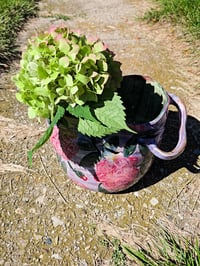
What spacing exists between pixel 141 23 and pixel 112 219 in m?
1.76

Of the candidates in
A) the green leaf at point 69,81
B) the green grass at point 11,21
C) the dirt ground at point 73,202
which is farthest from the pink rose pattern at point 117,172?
the green grass at point 11,21

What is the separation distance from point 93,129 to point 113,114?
77 mm

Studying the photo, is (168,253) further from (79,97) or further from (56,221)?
(79,97)

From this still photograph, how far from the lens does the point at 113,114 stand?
1.33 metres

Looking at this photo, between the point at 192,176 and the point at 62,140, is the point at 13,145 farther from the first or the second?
the point at 192,176

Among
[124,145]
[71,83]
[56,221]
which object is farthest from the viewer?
[56,221]

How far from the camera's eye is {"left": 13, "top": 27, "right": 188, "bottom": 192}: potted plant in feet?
4.23

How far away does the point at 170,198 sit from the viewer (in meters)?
1.81

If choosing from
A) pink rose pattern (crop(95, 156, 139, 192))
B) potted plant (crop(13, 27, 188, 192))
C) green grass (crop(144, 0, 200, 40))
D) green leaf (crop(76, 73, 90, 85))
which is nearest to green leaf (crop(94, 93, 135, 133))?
potted plant (crop(13, 27, 188, 192))

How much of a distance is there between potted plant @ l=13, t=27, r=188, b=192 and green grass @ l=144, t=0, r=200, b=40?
4.66 ft

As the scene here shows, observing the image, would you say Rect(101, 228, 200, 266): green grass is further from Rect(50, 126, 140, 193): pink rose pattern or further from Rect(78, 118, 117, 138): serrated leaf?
Rect(78, 118, 117, 138): serrated leaf

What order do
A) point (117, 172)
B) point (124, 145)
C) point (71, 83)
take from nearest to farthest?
point (71, 83)
point (124, 145)
point (117, 172)

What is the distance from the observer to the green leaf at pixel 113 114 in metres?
1.31

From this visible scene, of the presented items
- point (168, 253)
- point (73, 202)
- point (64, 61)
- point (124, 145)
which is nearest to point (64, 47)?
point (64, 61)
